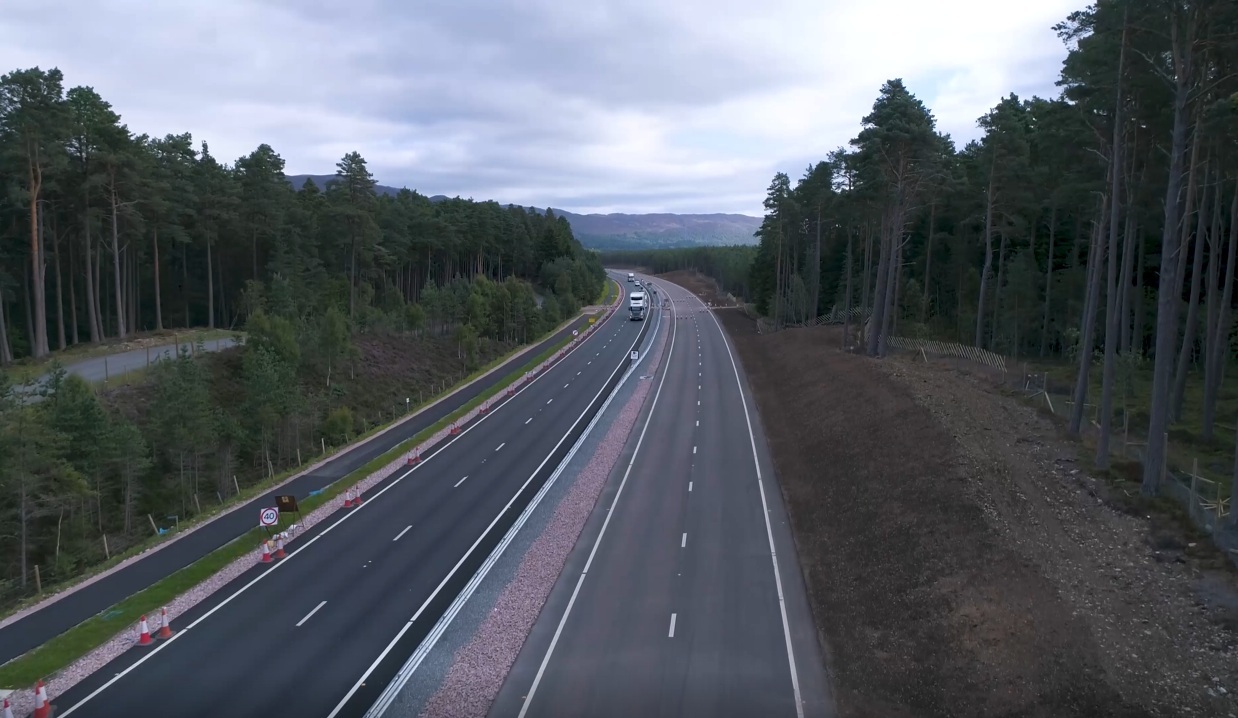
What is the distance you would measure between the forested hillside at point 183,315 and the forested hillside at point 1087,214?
2990cm

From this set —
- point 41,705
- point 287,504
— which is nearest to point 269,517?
point 287,504

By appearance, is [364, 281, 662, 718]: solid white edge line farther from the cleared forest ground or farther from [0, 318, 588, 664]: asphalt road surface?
the cleared forest ground

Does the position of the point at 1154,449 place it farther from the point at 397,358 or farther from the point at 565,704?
the point at 397,358

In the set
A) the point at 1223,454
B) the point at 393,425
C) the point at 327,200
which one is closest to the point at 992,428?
the point at 1223,454

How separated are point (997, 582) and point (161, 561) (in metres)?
21.6

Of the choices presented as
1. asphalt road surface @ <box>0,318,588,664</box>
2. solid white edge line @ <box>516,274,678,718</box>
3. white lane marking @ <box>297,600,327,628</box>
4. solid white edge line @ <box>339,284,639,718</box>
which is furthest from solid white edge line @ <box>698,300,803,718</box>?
asphalt road surface @ <box>0,318,588,664</box>

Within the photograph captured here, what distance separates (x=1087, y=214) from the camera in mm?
47469

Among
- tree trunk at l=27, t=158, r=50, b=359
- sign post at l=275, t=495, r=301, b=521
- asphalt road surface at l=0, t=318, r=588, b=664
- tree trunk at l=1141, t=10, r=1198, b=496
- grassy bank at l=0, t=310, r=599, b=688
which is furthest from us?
tree trunk at l=27, t=158, r=50, b=359

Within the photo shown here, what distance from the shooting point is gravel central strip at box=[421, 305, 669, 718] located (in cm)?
1455

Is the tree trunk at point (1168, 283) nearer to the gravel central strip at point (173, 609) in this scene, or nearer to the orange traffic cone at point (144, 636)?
the orange traffic cone at point (144, 636)

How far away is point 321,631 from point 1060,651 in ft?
47.5

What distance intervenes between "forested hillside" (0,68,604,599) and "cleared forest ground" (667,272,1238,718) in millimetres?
22770

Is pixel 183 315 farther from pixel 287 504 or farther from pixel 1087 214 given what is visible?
pixel 1087 214

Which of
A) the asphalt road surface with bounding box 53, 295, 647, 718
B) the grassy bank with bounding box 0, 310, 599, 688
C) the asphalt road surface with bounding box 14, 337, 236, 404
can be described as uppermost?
the asphalt road surface with bounding box 14, 337, 236, 404
